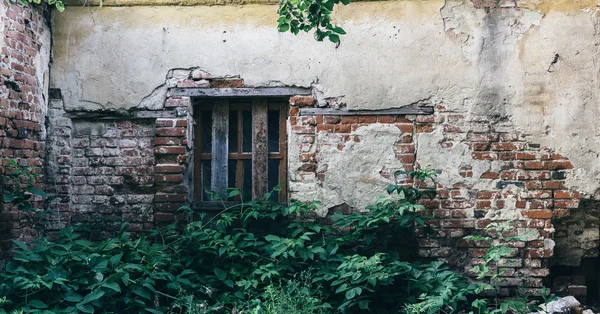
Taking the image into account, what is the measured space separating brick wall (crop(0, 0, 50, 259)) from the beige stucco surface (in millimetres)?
208

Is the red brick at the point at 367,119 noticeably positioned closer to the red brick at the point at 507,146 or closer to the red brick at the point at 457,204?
the red brick at the point at 457,204

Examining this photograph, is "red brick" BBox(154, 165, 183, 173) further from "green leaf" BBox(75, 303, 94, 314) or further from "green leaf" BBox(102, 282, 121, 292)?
"green leaf" BBox(75, 303, 94, 314)

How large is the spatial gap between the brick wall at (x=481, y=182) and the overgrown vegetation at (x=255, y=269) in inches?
9.1

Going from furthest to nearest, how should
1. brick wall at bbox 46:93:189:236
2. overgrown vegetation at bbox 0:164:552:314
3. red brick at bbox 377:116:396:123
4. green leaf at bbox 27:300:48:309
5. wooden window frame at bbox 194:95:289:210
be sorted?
1. wooden window frame at bbox 194:95:289:210
2. brick wall at bbox 46:93:189:236
3. red brick at bbox 377:116:396:123
4. overgrown vegetation at bbox 0:164:552:314
5. green leaf at bbox 27:300:48:309

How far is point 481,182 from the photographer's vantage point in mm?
5289

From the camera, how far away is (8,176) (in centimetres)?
495

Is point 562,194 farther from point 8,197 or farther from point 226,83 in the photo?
point 8,197

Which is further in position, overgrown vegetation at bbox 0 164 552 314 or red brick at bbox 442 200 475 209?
red brick at bbox 442 200 475 209

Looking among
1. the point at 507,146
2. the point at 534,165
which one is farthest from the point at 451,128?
the point at 534,165

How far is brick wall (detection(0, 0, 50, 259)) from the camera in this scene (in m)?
4.96

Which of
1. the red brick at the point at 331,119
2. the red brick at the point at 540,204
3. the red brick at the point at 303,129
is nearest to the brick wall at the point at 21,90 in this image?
the red brick at the point at 303,129

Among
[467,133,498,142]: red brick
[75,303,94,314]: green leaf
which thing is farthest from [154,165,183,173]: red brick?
[467,133,498,142]: red brick

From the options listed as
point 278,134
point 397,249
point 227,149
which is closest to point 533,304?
point 397,249

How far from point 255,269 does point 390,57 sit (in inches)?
88.7
